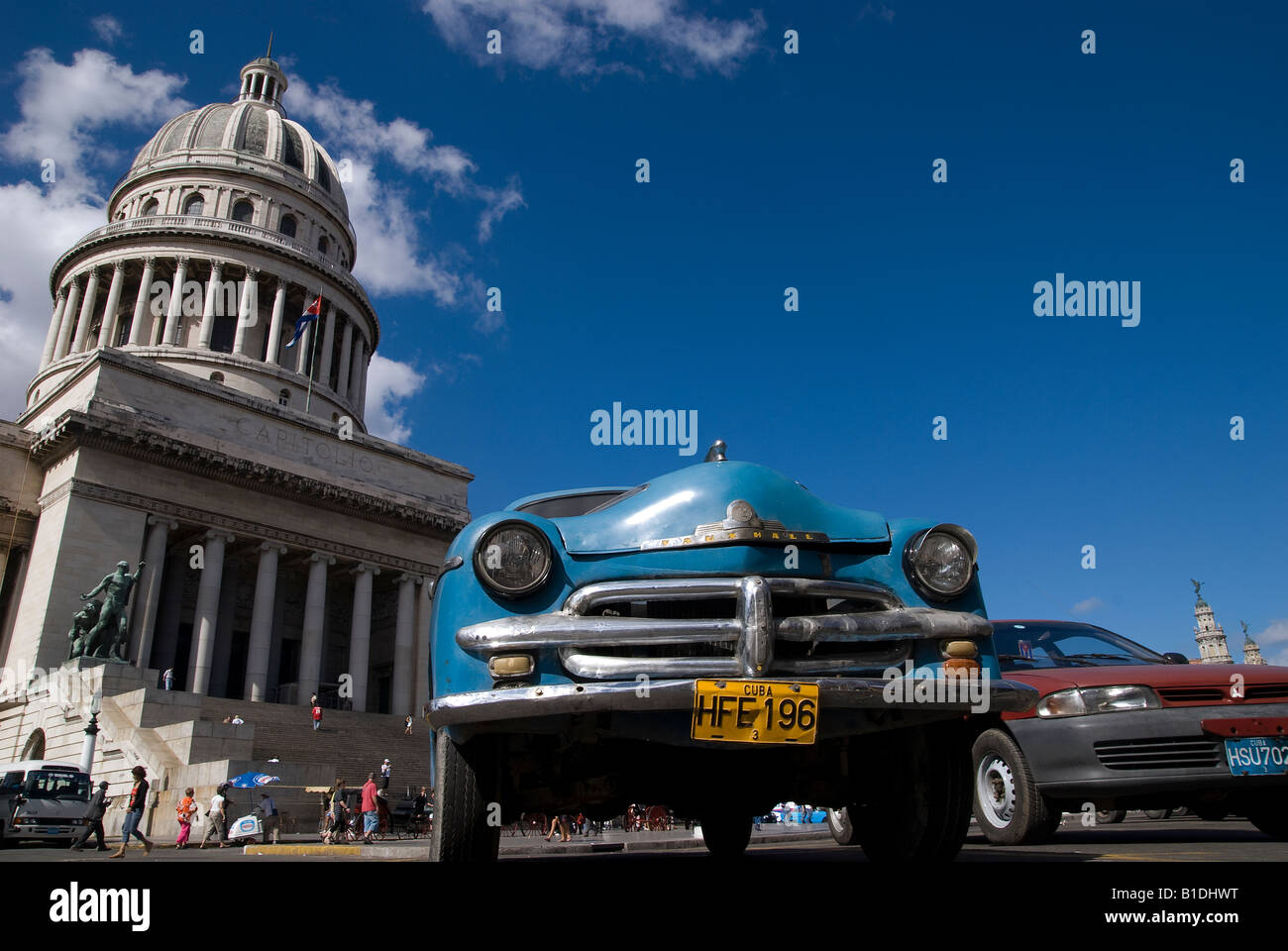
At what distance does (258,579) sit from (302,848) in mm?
30178

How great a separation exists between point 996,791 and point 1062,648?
1.43m

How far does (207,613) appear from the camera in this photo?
111 feet

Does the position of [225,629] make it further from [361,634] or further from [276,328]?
[276,328]

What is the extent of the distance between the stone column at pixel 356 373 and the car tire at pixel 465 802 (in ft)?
178

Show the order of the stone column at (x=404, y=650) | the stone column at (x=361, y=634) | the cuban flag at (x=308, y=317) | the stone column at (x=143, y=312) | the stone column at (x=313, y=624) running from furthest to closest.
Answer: the stone column at (x=143, y=312), the cuban flag at (x=308, y=317), the stone column at (x=404, y=650), the stone column at (x=361, y=634), the stone column at (x=313, y=624)

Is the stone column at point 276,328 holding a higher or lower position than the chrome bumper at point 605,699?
higher

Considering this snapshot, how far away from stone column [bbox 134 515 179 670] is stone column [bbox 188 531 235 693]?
147 centimetres

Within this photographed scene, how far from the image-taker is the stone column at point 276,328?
49500 mm

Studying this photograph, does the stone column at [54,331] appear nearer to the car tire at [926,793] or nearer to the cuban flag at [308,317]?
the cuban flag at [308,317]

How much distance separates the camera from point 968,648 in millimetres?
3727

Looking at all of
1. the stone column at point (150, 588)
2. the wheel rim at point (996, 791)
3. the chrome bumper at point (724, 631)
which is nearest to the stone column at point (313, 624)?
the stone column at point (150, 588)
